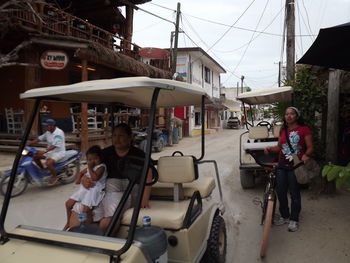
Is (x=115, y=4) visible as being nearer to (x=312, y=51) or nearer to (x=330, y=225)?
(x=312, y=51)

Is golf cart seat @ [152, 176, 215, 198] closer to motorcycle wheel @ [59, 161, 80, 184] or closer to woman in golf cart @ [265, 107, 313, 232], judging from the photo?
woman in golf cart @ [265, 107, 313, 232]

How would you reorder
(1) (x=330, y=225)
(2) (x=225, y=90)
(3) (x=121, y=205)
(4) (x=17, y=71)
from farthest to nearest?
1. (2) (x=225, y=90)
2. (4) (x=17, y=71)
3. (1) (x=330, y=225)
4. (3) (x=121, y=205)

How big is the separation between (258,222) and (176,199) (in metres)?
2.21

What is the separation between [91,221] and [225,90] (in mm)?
60590

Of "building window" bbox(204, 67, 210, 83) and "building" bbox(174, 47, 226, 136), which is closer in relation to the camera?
"building" bbox(174, 47, 226, 136)

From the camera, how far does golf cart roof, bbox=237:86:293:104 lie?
5.71 meters

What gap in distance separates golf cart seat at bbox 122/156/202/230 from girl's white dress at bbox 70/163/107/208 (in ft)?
1.37

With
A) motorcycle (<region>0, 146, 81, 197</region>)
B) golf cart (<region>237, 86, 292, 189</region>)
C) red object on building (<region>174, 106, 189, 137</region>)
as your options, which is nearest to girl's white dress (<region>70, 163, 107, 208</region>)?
golf cart (<region>237, 86, 292, 189</region>)

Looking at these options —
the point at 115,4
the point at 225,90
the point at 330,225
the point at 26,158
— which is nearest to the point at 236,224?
the point at 330,225

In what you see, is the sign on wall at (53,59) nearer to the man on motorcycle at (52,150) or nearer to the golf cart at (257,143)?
the man on motorcycle at (52,150)

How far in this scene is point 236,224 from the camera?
A: 4719 mm

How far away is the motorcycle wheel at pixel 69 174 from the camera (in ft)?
23.4

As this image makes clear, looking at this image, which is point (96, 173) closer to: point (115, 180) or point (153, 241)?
point (115, 180)

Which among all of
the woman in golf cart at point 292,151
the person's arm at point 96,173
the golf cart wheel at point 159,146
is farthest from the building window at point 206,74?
the person's arm at point 96,173
